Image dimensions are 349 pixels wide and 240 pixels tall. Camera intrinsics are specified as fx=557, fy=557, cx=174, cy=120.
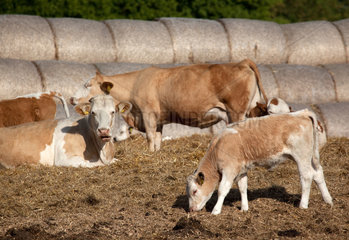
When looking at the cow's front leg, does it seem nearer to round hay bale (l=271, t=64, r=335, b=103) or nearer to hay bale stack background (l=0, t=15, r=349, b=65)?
hay bale stack background (l=0, t=15, r=349, b=65)

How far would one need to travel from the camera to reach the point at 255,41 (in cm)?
1361

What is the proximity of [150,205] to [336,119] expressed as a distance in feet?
23.5

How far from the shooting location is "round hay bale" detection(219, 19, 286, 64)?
13.6 meters

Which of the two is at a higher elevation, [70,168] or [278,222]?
[278,222]

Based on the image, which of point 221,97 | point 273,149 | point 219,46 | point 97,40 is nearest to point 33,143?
point 221,97

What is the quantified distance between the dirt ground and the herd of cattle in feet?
1.01

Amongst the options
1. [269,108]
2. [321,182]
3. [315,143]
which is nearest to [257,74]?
[269,108]

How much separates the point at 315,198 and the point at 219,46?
24.8 ft

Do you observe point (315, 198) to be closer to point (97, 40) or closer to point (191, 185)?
point (191, 185)

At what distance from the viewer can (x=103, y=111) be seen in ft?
25.1

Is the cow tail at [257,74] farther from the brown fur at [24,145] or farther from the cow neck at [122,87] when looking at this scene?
the brown fur at [24,145]

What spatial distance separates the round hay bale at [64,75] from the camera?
11344mm

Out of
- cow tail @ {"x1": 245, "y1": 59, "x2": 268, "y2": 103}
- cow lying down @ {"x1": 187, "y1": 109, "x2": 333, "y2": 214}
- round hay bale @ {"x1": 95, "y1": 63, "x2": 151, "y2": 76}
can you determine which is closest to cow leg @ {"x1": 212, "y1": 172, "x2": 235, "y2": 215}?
cow lying down @ {"x1": 187, "y1": 109, "x2": 333, "y2": 214}

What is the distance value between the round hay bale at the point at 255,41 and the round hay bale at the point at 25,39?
14.3 ft
